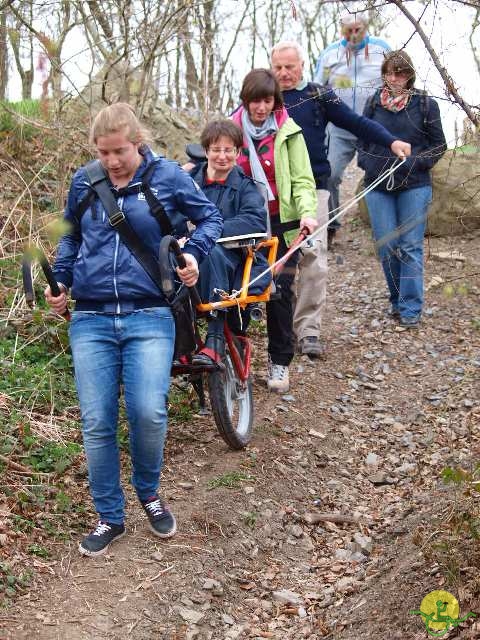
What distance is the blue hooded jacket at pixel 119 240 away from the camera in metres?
4.07

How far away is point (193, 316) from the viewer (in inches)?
184

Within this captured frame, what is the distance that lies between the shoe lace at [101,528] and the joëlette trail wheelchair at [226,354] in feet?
3.10

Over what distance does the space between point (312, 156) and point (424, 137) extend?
4.57 feet

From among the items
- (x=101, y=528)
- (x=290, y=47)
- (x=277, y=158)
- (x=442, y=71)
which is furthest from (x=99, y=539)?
(x=290, y=47)

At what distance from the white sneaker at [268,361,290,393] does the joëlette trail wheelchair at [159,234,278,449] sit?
2.93 ft

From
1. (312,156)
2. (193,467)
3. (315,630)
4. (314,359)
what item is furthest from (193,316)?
(314,359)

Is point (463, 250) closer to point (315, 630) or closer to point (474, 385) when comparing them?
point (474, 385)

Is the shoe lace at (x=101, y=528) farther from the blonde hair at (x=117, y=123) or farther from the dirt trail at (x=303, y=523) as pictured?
the blonde hair at (x=117, y=123)

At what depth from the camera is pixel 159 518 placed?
4.46 metres

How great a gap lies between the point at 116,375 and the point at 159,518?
0.82m

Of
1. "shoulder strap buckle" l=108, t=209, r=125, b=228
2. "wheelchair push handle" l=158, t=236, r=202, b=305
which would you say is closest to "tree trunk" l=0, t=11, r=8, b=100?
"shoulder strap buckle" l=108, t=209, r=125, b=228

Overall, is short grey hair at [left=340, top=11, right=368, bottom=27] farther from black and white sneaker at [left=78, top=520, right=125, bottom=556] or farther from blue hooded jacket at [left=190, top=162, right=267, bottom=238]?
black and white sneaker at [left=78, top=520, right=125, bottom=556]

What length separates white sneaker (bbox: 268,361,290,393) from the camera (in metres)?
6.77

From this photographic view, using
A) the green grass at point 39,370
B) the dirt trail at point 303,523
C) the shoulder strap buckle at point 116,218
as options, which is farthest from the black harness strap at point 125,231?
the green grass at point 39,370
